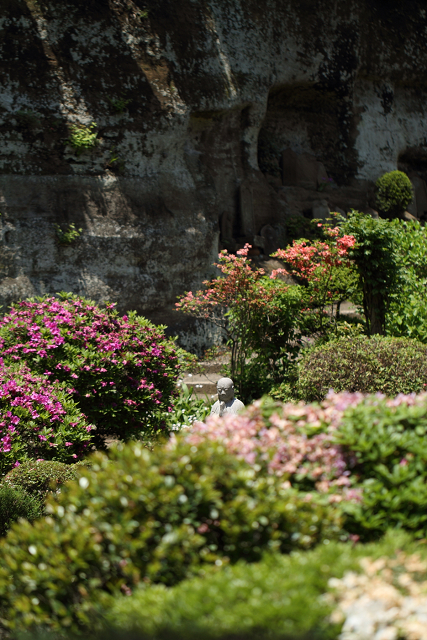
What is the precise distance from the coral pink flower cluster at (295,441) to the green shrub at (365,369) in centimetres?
309

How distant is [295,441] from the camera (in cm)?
293

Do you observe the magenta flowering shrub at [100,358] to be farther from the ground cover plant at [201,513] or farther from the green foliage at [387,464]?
the green foliage at [387,464]

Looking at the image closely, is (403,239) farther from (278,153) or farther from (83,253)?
(278,153)

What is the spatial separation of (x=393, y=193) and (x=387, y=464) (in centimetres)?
1474

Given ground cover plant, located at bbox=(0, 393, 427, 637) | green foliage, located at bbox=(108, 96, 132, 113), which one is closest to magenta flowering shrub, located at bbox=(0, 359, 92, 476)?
ground cover plant, located at bbox=(0, 393, 427, 637)

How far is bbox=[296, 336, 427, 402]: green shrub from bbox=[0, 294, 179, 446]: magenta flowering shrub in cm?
175

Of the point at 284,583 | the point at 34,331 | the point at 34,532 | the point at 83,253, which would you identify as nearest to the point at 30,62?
the point at 83,253

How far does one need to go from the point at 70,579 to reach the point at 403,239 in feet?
28.2

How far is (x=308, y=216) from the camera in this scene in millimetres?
15055

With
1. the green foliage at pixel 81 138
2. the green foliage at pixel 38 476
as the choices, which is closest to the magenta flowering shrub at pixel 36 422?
the green foliage at pixel 38 476

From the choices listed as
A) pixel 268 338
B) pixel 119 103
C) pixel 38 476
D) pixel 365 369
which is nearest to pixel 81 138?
pixel 119 103

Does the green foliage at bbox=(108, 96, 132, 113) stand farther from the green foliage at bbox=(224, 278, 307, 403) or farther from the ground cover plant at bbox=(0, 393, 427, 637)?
the ground cover plant at bbox=(0, 393, 427, 637)

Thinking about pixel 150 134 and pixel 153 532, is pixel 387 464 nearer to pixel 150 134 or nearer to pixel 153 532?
pixel 153 532

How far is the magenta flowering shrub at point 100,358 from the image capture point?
597cm
